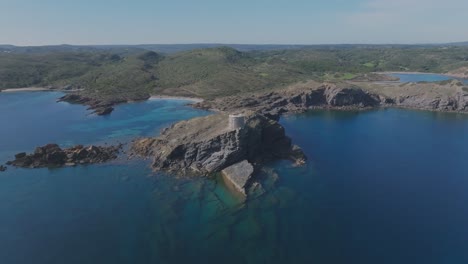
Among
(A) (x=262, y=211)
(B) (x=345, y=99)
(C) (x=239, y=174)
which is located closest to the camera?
(A) (x=262, y=211)

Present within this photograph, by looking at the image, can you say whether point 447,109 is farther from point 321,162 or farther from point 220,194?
point 220,194

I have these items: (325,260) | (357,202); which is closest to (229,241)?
(325,260)

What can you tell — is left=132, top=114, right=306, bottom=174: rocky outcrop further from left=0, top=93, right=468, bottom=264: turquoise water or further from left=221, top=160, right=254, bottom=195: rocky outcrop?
left=0, top=93, right=468, bottom=264: turquoise water

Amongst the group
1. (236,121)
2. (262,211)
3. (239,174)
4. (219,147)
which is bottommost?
(262,211)

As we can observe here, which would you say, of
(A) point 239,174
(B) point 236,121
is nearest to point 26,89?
(B) point 236,121

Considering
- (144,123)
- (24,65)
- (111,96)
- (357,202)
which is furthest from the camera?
(24,65)

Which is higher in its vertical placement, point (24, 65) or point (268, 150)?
point (24, 65)

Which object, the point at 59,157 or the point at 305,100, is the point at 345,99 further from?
the point at 59,157
